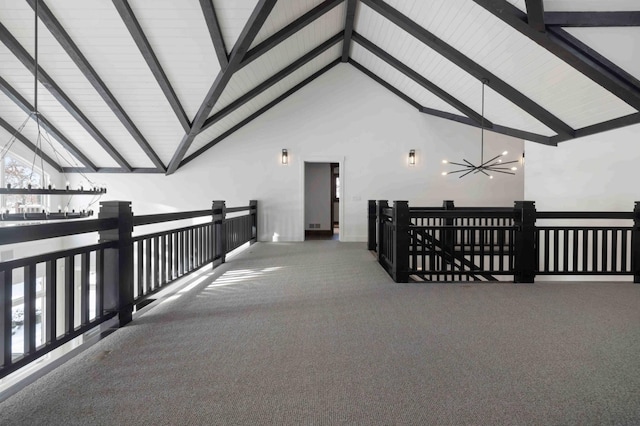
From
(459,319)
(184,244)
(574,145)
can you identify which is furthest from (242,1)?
(574,145)

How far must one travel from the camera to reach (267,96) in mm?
8516

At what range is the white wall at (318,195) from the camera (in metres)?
11.6

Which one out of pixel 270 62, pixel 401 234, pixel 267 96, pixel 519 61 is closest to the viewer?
pixel 401 234

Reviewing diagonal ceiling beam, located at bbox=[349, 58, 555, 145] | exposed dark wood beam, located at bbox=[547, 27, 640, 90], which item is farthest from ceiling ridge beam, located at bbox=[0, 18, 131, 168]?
exposed dark wood beam, located at bbox=[547, 27, 640, 90]

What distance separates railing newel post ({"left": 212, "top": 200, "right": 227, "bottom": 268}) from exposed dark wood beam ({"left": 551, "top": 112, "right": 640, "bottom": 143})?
19.6 ft

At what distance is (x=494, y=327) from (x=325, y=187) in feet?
29.8

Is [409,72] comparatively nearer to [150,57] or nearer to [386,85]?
[386,85]

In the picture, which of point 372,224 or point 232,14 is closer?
point 232,14

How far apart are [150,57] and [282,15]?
2.01 metres

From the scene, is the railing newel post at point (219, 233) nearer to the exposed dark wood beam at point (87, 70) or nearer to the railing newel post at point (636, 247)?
the exposed dark wood beam at point (87, 70)

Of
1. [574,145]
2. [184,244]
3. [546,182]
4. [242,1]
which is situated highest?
[242,1]

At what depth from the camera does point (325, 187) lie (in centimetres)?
1171

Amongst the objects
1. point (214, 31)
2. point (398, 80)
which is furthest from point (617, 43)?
point (214, 31)

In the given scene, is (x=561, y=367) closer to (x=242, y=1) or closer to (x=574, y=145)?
(x=242, y=1)
